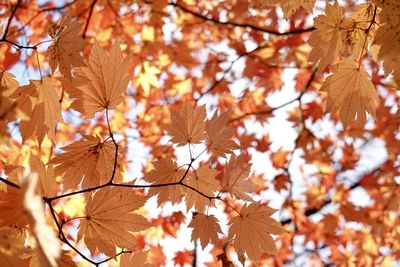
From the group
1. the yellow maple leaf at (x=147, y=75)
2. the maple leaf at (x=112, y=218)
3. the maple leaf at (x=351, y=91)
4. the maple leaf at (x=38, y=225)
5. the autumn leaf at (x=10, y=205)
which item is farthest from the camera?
the yellow maple leaf at (x=147, y=75)

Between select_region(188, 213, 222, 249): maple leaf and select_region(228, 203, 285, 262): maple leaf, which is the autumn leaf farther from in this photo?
select_region(228, 203, 285, 262): maple leaf

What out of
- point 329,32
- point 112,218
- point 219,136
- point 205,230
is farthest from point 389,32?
point 112,218

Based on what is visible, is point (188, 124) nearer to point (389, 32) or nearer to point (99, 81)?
point (99, 81)

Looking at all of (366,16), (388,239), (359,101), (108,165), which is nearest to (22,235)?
(108,165)

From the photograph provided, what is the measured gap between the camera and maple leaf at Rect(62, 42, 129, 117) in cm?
142

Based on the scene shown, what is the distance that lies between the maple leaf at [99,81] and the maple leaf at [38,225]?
0.69 meters

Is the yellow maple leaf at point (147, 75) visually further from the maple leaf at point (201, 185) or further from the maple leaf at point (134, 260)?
the maple leaf at point (134, 260)

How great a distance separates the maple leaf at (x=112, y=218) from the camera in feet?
4.58

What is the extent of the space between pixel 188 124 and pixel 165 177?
22 centimetres

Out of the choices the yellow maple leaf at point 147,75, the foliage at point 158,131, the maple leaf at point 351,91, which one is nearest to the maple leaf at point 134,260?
the foliage at point 158,131

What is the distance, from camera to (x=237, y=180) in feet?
5.26

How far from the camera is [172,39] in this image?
15.2 feet

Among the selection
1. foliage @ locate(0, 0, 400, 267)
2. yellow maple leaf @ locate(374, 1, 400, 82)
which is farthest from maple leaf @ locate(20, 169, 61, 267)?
yellow maple leaf @ locate(374, 1, 400, 82)

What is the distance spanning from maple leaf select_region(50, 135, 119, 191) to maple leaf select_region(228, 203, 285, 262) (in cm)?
49
